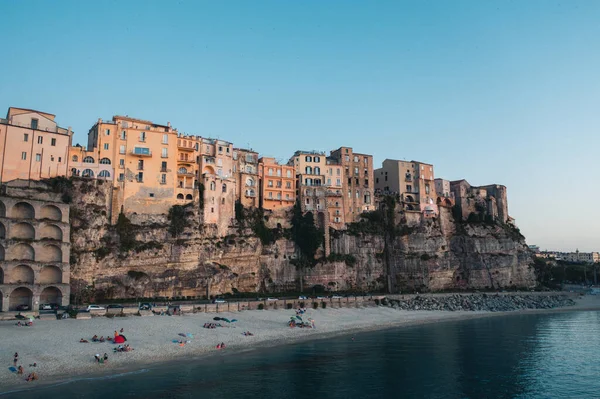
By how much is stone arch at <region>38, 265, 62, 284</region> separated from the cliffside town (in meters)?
0.29

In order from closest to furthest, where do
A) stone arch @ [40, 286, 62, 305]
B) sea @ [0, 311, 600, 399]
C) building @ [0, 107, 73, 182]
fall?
sea @ [0, 311, 600, 399] → stone arch @ [40, 286, 62, 305] → building @ [0, 107, 73, 182]

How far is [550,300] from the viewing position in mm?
85438

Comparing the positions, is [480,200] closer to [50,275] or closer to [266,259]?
[266,259]

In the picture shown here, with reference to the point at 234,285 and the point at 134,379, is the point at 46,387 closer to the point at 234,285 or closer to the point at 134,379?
the point at 134,379

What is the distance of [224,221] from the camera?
67312mm

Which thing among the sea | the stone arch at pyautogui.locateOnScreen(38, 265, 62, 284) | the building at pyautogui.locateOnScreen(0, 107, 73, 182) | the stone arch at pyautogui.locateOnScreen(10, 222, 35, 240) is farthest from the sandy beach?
the building at pyautogui.locateOnScreen(0, 107, 73, 182)

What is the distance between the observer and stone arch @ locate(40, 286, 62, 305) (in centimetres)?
5025

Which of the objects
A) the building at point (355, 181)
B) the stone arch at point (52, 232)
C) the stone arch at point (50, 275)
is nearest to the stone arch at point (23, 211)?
the stone arch at point (52, 232)

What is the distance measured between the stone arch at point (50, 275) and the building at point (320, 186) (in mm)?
37751

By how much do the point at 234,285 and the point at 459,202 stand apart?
174ft

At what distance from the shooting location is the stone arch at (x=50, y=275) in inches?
2003

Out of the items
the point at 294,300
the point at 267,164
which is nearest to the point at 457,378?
the point at 294,300

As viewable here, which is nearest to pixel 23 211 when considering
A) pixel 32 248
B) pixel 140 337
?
pixel 32 248

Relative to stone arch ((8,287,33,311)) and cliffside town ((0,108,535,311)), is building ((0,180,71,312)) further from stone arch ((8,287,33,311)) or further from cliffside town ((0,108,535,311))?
cliffside town ((0,108,535,311))
